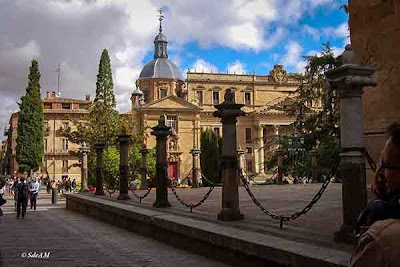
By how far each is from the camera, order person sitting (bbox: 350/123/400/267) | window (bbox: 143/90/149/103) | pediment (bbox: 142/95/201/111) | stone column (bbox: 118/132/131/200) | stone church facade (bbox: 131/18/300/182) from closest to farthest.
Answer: person sitting (bbox: 350/123/400/267) → stone column (bbox: 118/132/131/200) → pediment (bbox: 142/95/201/111) → stone church facade (bbox: 131/18/300/182) → window (bbox: 143/90/149/103)

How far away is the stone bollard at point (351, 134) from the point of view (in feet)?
17.3

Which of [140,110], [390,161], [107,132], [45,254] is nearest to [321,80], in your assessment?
[107,132]

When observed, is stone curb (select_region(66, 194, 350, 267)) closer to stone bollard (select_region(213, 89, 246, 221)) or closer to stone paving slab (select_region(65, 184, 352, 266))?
stone paving slab (select_region(65, 184, 352, 266))

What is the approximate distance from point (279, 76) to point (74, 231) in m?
62.4

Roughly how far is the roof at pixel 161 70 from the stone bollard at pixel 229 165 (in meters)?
63.7

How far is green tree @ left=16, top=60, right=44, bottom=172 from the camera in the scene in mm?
54216

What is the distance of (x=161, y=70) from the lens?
72.2m

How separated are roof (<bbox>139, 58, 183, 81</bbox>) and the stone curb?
200ft

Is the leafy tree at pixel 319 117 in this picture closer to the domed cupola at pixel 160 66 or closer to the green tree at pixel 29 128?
the green tree at pixel 29 128

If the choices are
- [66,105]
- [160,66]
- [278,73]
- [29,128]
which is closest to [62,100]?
[66,105]

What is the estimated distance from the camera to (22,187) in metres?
15.4

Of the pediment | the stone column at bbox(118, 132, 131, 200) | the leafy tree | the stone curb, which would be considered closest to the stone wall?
the stone curb

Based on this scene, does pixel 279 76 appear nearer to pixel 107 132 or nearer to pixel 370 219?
pixel 107 132

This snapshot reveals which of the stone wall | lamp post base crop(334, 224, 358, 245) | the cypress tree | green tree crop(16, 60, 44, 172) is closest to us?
lamp post base crop(334, 224, 358, 245)
